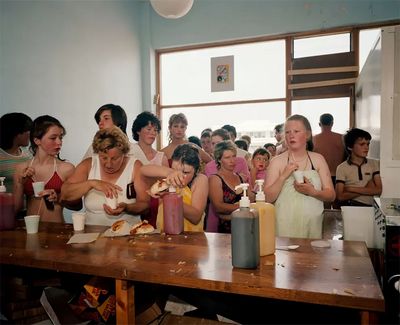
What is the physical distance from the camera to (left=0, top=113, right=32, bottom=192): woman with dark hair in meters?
2.27

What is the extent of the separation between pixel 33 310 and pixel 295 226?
1.35 meters

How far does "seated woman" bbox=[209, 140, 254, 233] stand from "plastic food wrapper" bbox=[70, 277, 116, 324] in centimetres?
111

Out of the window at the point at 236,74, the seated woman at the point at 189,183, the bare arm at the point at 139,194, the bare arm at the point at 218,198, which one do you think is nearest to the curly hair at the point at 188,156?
the seated woman at the point at 189,183

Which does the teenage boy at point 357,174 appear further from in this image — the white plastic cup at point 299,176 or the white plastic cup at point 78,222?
the white plastic cup at point 78,222

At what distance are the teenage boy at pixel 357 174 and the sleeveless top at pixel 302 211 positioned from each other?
3.47 ft

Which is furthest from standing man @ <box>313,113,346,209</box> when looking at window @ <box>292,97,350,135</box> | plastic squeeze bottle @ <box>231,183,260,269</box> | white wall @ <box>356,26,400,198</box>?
plastic squeeze bottle @ <box>231,183,260,269</box>

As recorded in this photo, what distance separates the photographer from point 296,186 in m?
1.90

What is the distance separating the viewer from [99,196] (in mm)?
1869

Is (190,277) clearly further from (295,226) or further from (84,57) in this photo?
(84,57)

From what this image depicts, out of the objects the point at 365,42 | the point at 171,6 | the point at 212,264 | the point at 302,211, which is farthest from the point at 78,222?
the point at 365,42

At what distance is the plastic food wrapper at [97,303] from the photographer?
51.1 inches

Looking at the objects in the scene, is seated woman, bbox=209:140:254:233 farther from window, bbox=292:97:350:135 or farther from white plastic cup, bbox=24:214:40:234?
window, bbox=292:97:350:135

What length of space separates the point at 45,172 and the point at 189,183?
867 millimetres

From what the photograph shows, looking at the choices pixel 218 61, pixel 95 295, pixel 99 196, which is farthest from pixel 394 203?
pixel 218 61
